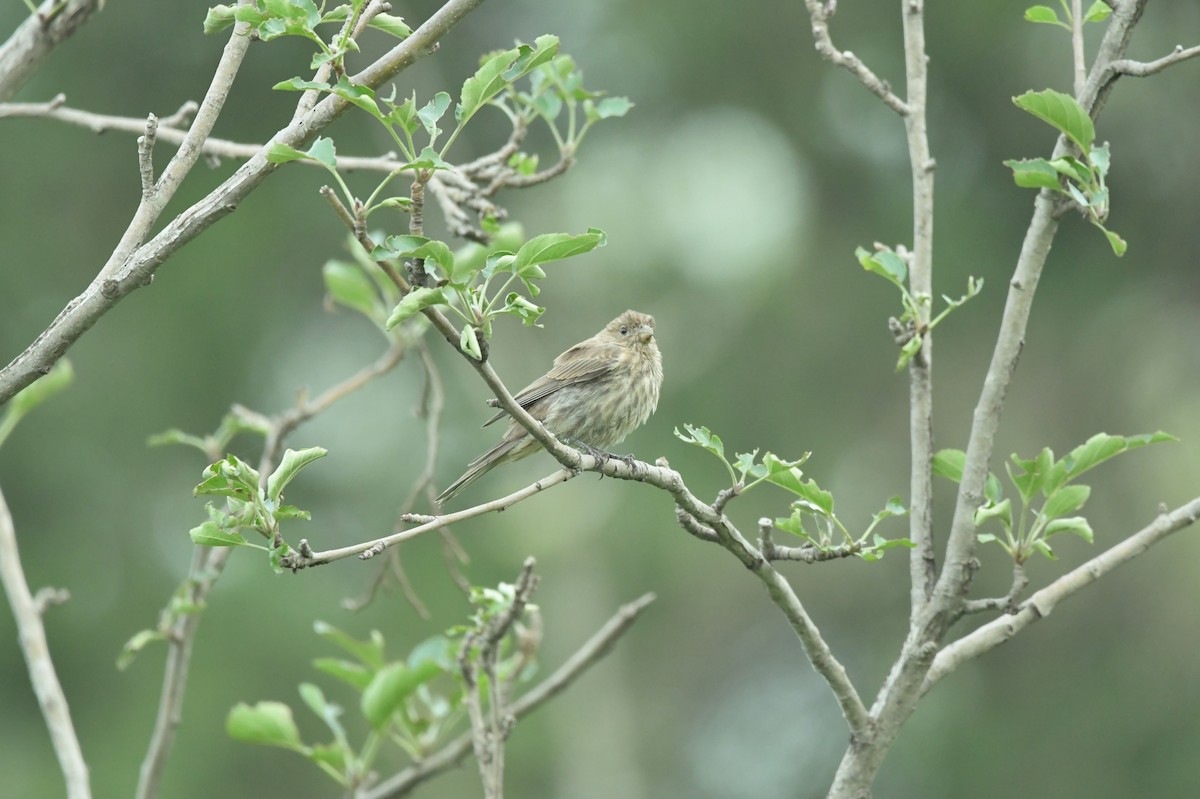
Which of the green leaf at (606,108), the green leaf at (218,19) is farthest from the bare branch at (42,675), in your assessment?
the green leaf at (606,108)

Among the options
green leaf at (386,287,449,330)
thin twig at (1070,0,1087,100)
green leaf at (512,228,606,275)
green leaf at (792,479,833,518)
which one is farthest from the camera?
thin twig at (1070,0,1087,100)

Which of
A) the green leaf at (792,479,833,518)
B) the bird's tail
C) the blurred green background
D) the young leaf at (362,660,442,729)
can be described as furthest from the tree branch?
the blurred green background

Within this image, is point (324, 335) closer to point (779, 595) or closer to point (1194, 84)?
point (1194, 84)

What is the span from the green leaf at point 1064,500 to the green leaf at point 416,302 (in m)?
1.73

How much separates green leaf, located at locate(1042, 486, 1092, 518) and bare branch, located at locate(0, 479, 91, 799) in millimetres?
2608

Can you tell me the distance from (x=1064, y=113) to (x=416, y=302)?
172 cm

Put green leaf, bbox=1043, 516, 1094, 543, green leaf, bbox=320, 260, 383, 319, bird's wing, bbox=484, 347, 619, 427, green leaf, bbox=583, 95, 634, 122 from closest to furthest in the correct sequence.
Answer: green leaf, bbox=1043, 516, 1094, 543, green leaf, bbox=583, 95, 634, 122, green leaf, bbox=320, 260, 383, 319, bird's wing, bbox=484, 347, 619, 427

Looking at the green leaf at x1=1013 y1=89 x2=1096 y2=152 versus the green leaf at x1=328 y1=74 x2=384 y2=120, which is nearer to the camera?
the green leaf at x1=328 y1=74 x2=384 y2=120

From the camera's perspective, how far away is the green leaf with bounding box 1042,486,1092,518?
3.44 meters

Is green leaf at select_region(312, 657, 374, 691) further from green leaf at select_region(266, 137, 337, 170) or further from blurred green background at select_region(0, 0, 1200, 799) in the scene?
blurred green background at select_region(0, 0, 1200, 799)

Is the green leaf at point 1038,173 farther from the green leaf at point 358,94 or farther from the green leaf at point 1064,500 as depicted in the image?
the green leaf at point 358,94

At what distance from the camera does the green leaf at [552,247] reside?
266cm

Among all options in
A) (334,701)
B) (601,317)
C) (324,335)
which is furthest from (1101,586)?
(324,335)

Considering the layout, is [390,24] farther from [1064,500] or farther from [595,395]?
[595,395]
